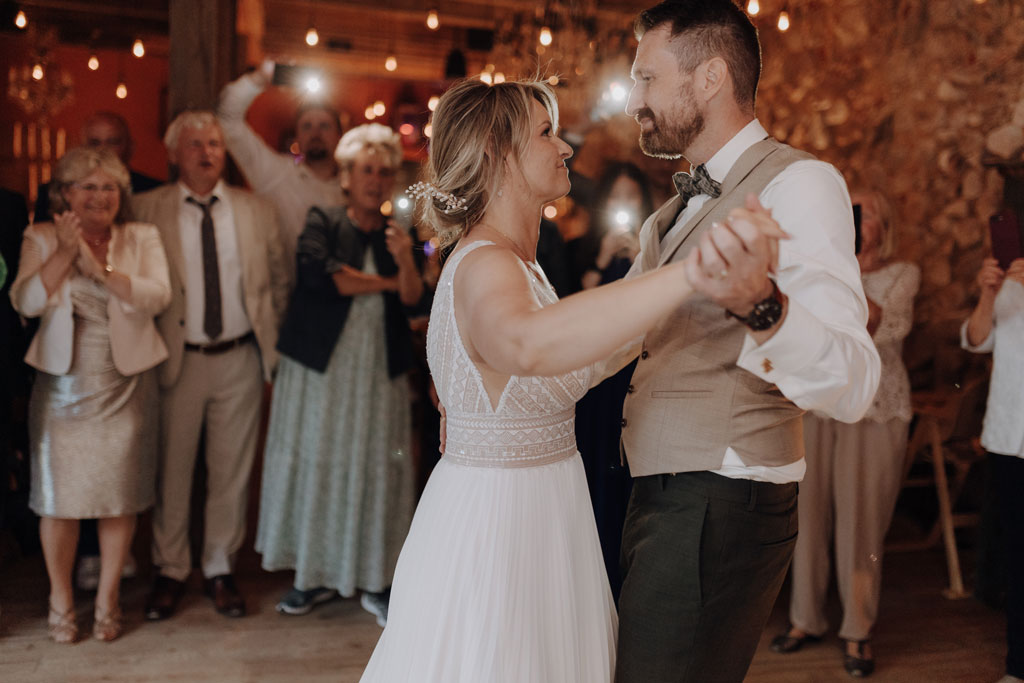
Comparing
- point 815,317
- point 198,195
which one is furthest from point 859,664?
point 198,195

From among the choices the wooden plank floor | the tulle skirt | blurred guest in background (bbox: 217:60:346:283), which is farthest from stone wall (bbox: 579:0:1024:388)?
the tulle skirt

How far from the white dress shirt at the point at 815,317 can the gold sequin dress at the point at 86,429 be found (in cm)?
235

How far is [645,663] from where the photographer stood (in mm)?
1429

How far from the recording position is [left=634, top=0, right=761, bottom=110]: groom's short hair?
1514mm

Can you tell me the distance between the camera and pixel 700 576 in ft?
4.55

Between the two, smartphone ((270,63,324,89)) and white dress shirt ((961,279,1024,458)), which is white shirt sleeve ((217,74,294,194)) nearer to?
smartphone ((270,63,324,89))

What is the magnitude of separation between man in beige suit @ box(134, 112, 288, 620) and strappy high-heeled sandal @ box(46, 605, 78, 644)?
292mm

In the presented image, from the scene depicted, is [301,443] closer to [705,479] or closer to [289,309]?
[289,309]

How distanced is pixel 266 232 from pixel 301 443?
2.76ft

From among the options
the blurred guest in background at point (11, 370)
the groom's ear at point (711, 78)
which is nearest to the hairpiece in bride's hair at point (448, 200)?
the groom's ear at point (711, 78)

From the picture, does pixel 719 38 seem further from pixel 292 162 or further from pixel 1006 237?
pixel 292 162

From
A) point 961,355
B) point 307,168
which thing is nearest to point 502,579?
point 307,168

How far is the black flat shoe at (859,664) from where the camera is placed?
9.54 feet

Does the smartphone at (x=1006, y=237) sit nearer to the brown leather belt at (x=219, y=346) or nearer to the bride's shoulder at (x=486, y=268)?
the bride's shoulder at (x=486, y=268)
